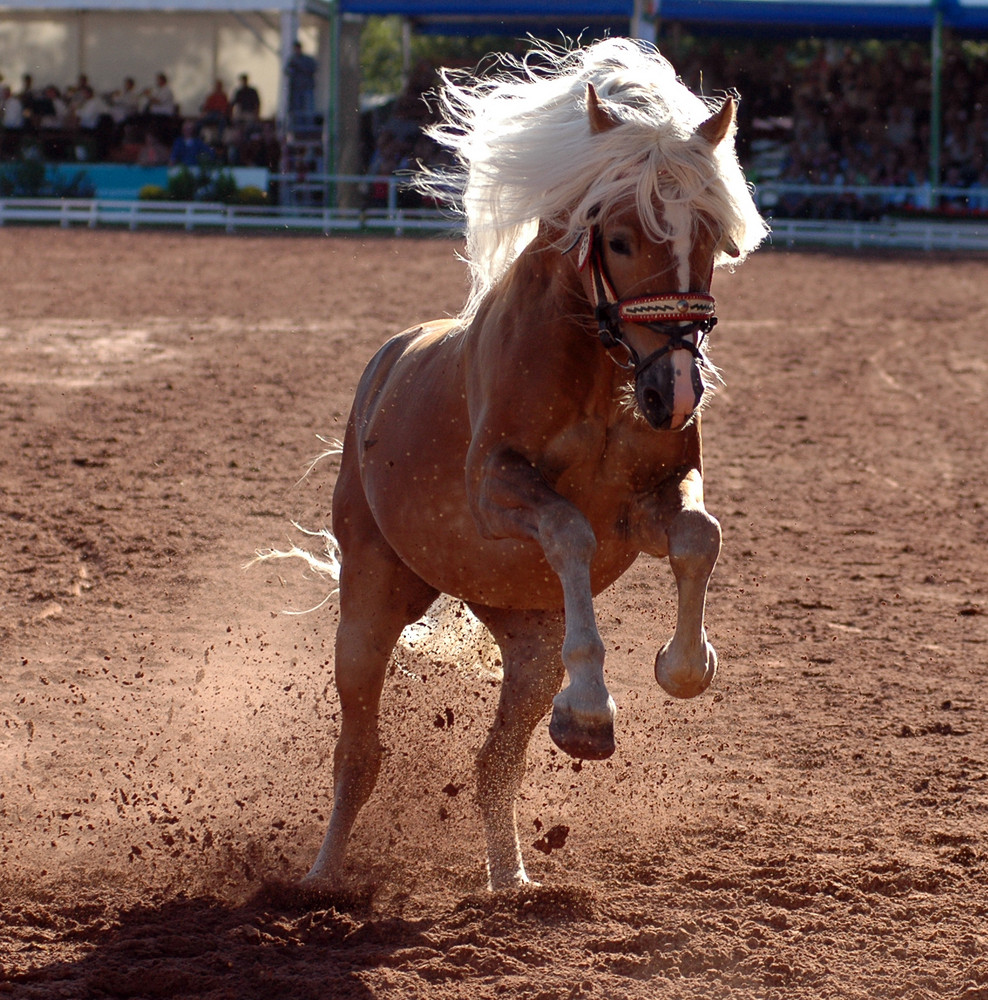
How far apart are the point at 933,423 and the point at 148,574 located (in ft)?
21.8

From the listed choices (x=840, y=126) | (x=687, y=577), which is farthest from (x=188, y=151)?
(x=687, y=577)

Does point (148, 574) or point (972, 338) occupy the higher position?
point (972, 338)

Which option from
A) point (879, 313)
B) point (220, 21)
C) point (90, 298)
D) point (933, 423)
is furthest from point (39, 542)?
point (220, 21)

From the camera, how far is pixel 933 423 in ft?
35.6

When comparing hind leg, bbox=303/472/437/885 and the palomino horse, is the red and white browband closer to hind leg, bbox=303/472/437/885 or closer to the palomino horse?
the palomino horse

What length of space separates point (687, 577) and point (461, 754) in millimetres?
1848

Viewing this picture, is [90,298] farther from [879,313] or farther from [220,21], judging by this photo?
[220,21]

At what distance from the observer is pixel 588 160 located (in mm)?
3488

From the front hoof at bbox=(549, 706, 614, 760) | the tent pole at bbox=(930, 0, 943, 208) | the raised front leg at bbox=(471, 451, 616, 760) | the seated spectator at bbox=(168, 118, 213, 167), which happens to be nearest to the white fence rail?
the seated spectator at bbox=(168, 118, 213, 167)

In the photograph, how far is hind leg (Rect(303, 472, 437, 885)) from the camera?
14.5ft

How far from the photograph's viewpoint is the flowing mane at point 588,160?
339 cm

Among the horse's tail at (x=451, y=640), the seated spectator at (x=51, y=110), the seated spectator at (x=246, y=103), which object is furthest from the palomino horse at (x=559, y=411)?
the seated spectator at (x=51, y=110)

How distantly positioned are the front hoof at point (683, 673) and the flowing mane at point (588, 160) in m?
1.06

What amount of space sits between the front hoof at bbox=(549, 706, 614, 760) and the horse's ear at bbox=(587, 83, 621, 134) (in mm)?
1491
